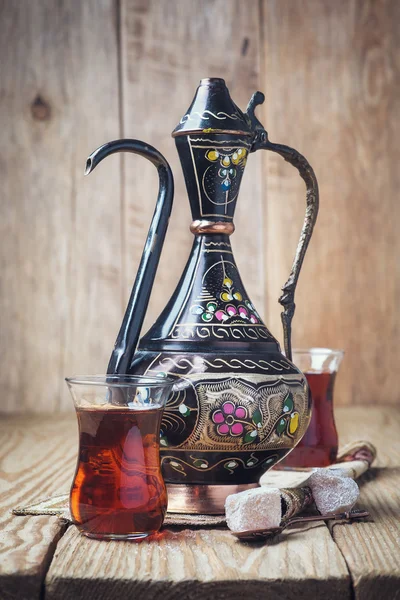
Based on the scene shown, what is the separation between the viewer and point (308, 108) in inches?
82.7

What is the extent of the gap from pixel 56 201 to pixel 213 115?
3.85ft

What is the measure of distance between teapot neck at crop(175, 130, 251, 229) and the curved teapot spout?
3 centimetres

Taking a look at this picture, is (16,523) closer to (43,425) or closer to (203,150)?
(203,150)

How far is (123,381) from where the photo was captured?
2.72ft

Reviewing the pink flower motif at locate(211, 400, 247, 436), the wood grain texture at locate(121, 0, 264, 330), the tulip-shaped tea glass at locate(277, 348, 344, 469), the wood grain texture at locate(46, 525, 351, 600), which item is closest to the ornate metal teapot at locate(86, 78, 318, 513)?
the pink flower motif at locate(211, 400, 247, 436)

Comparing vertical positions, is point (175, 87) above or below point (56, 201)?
above

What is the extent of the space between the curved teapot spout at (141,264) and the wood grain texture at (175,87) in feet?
3.62

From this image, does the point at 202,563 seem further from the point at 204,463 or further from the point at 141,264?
the point at 141,264

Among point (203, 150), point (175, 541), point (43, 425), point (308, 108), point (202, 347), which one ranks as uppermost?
point (308, 108)

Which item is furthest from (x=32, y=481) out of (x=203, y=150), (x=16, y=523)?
(x=203, y=150)

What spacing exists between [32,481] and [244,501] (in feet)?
1.41

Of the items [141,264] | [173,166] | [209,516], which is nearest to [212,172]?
[141,264]

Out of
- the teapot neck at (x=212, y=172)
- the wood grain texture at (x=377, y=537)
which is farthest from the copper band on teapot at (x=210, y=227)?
the wood grain texture at (x=377, y=537)

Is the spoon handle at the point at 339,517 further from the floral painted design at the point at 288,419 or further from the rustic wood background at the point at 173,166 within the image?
the rustic wood background at the point at 173,166
